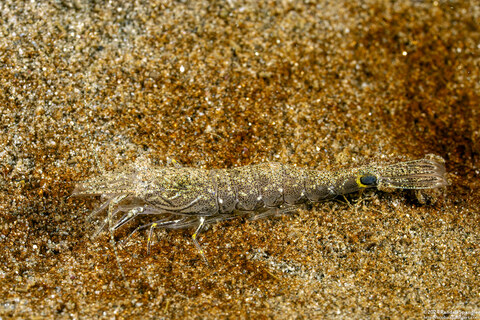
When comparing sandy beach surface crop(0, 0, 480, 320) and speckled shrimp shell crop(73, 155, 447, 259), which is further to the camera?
speckled shrimp shell crop(73, 155, 447, 259)

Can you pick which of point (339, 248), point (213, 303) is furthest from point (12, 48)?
point (339, 248)

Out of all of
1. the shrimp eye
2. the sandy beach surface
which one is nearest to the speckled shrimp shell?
the shrimp eye

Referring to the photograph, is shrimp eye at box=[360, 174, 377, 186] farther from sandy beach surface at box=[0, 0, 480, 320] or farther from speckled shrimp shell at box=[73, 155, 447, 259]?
sandy beach surface at box=[0, 0, 480, 320]

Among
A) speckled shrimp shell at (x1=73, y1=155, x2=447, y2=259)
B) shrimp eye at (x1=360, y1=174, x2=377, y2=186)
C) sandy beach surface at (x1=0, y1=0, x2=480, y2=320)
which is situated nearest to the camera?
sandy beach surface at (x1=0, y1=0, x2=480, y2=320)

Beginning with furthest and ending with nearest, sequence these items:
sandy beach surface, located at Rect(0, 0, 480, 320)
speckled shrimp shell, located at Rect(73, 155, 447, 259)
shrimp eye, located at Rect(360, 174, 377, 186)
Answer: shrimp eye, located at Rect(360, 174, 377, 186)
speckled shrimp shell, located at Rect(73, 155, 447, 259)
sandy beach surface, located at Rect(0, 0, 480, 320)

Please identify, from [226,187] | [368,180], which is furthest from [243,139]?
[368,180]

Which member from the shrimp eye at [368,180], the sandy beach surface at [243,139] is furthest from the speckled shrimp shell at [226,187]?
the sandy beach surface at [243,139]

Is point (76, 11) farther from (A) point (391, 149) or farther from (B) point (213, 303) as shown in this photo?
(A) point (391, 149)
